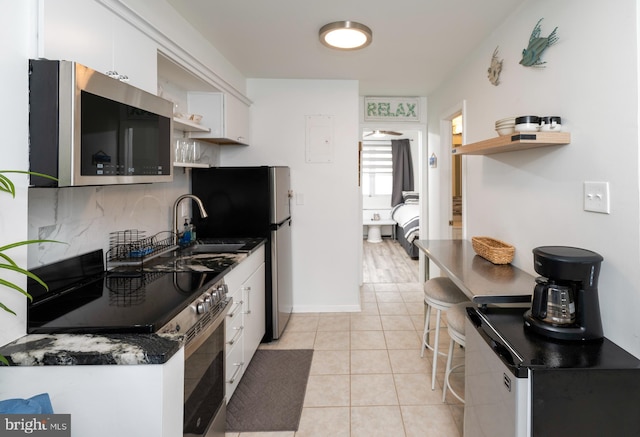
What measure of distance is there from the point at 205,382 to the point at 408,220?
212 inches

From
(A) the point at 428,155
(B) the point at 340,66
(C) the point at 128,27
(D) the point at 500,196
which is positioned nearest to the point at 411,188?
(A) the point at 428,155

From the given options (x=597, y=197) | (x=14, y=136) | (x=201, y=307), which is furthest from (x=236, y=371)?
(x=597, y=197)

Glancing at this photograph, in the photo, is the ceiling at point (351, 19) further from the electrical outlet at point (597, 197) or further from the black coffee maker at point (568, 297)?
the black coffee maker at point (568, 297)

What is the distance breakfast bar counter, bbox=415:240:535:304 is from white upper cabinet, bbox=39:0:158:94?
1799mm

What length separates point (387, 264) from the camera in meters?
5.82

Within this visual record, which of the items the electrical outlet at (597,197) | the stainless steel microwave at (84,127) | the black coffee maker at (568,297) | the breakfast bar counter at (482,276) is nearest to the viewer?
the stainless steel microwave at (84,127)

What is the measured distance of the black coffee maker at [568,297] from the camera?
4.19ft

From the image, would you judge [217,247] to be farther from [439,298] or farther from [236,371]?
[439,298]

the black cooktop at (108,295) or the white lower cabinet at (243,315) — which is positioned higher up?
the black cooktop at (108,295)

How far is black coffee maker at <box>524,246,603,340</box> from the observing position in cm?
128

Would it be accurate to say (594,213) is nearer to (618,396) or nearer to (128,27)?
(618,396)

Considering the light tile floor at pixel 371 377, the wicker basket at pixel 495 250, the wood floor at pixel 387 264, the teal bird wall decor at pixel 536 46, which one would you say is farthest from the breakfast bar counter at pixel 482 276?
the wood floor at pixel 387 264

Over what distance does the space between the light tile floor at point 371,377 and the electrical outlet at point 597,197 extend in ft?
4.36

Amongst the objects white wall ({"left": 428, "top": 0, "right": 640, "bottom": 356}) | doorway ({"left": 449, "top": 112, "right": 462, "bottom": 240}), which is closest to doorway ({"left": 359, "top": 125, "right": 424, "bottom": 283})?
doorway ({"left": 449, "top": 112, "right": 462, "bottom": 240})
